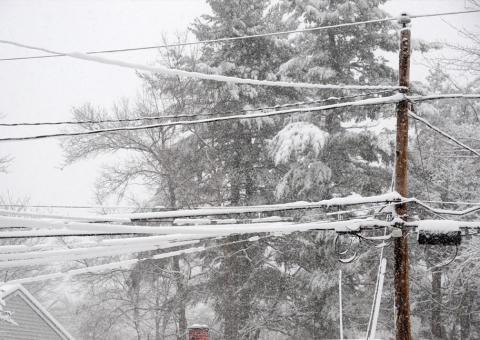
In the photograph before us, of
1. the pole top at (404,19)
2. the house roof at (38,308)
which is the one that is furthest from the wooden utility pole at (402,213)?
the house roof at (38,308)

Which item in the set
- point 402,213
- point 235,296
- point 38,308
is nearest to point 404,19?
point 402,213

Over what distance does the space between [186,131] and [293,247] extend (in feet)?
24.2

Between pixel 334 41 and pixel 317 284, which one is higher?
pixel 334 41

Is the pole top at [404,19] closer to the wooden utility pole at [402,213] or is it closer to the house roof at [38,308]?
the wooden utility pole at [402,213]

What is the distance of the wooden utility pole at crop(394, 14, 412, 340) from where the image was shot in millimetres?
7395

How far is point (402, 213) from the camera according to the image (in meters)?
7.43

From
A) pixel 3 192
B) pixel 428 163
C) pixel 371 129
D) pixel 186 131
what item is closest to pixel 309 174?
pixel 371 129

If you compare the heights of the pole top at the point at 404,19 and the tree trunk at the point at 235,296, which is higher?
the pole top at the point at 404,19

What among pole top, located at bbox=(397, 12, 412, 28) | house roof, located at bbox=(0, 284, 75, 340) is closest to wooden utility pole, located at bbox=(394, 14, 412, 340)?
pole top, located at bbox=(397, 12, 412, 28)

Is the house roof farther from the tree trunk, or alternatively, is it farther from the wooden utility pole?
the wooden utility pole

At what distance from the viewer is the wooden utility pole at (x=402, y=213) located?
24.3 ft

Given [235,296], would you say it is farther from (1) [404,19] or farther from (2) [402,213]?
(1) [404,19]

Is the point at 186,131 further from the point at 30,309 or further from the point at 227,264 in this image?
the point at 30,309

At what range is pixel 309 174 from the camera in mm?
18891
